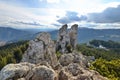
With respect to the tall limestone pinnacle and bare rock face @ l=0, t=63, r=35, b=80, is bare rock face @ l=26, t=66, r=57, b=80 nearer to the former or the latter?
bare rock face @ l=0, t=63, r=35, b=80

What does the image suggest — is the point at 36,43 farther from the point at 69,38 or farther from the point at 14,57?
the point at 69,38

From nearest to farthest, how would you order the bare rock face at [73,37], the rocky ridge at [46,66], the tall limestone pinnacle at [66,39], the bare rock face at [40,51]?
the rocky ridge at [46,66], the bare rock face at [40,51], the tall limestone pinnacle at [66,39], the bare rock face at [73,37]

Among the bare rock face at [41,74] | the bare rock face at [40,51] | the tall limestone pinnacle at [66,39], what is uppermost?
the bare rock face at [41,74]

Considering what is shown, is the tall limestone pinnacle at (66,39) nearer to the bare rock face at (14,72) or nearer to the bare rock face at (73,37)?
the bare rock face at (73,37)

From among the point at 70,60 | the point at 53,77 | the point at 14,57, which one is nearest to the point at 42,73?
the point at 53,77

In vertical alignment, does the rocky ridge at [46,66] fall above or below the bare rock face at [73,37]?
above

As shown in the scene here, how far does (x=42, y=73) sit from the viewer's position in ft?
115

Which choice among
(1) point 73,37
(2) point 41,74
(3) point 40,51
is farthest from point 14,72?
(1) point 73,37

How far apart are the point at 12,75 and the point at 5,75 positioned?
835 mm

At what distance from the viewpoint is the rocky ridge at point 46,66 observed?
34.9 metres

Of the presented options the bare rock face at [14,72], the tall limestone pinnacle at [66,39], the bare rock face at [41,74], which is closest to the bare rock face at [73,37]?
the tall limestone pinnacle at [66,39]

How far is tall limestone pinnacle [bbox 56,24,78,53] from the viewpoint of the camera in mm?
156175

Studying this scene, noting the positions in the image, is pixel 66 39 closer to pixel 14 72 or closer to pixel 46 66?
pixel 46 66

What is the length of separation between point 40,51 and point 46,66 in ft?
136
